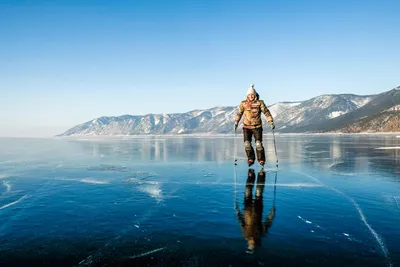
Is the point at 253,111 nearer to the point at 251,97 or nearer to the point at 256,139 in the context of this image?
the point at 251,97

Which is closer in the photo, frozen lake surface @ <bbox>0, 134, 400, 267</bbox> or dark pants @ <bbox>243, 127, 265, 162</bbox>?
frozen lake surface @ <bbox>0, 134, 400, 267</bbox>

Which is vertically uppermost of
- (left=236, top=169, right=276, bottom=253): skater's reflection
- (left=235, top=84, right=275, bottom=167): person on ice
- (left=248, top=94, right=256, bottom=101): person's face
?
(left=248, top=94, right=256, bottom=101): person's face

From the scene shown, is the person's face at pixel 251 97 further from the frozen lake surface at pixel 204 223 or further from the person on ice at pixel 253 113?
the frozen lake surface at pixel 204 223

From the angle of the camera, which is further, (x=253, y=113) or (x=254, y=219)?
(x=253, y=113)

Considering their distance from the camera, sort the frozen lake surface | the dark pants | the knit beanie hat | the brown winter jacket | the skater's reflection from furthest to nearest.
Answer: the dark pants < the knit beanie hat < the brown winter jacket < the skater's reflection < the frozen lake surface

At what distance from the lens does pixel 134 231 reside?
797 centimetres

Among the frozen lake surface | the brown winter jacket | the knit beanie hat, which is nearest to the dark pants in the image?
the brown winter jacket

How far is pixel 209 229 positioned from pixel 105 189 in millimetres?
7786

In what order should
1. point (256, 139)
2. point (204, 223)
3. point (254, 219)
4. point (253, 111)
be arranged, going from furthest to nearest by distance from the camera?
point (256, 139)
point (253, 111)
point (254, 219)
point (204, 223)

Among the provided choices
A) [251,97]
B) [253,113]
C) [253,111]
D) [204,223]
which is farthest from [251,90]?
[204,223]

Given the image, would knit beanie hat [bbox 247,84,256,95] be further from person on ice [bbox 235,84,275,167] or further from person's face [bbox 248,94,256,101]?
person's face [bbox 248,94,256,101]

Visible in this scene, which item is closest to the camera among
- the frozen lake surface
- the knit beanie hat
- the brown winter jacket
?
the frozen lake surface

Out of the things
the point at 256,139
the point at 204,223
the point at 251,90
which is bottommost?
the point at 204,223

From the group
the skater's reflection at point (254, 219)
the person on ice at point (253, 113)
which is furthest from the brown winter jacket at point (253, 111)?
the skater's reflection at point (254, 219)
